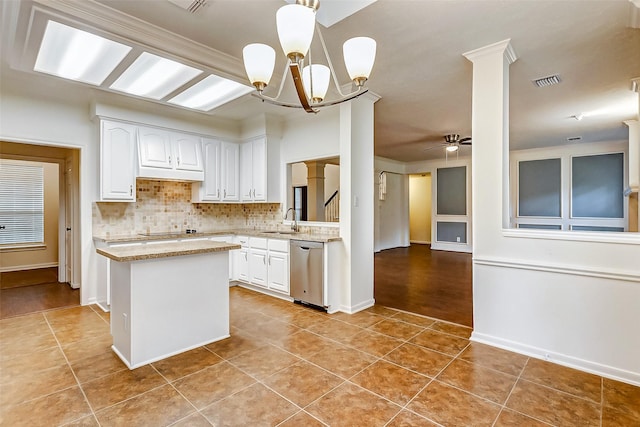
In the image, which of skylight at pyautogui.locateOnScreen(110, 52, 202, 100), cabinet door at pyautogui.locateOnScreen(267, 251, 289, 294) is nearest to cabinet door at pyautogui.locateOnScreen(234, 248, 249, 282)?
cabinet door at pyautogui.locateOnScreen(267, 251, 289, 294)

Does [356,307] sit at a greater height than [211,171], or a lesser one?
lesser

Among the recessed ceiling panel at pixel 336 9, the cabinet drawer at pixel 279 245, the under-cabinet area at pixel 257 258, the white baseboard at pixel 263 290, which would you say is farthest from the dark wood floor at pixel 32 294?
the recessed ceiling panel at pixel 336 9

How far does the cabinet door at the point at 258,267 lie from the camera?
453 cm

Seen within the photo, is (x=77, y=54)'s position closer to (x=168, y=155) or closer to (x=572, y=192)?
(x=168, y=155)

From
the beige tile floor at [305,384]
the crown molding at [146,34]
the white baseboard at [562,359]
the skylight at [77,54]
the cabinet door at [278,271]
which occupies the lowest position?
the beige tile floor at [305,384]

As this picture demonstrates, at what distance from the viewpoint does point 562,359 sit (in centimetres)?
251

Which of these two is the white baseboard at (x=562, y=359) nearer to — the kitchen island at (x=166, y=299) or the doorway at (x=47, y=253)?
the kitchen island at (x=166, y=299)

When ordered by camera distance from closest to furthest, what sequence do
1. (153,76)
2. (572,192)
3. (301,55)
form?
(301,55)
(153,76)
(572,192)

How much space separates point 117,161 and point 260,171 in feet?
6.25

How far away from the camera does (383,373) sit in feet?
7.80

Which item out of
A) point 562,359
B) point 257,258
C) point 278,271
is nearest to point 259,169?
point 257,258

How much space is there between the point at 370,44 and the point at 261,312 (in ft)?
10.1

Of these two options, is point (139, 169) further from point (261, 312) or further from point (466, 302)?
point (466, 302)

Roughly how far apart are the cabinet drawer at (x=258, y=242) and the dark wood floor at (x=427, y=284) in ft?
5.77
